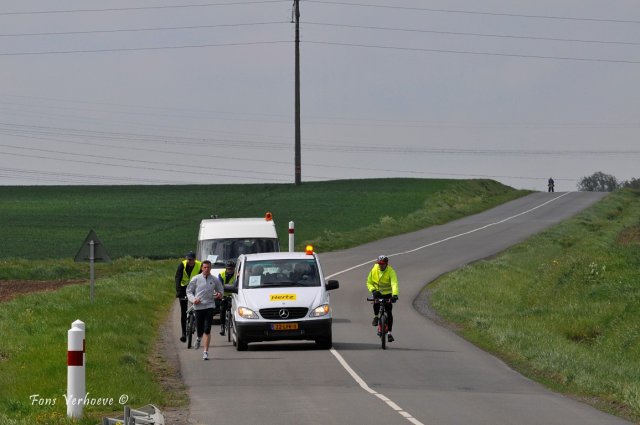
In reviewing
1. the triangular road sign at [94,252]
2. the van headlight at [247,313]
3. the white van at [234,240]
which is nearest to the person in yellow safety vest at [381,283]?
the van headlight at [247,313]

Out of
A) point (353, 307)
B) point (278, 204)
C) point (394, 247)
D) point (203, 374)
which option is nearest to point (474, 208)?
point (278, 204)

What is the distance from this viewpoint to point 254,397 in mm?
18125

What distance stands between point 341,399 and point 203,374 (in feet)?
14.2

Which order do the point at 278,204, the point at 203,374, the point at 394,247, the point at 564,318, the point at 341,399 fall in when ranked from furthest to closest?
the point at 278,204 → the point at 394,247 → the point at 564,318 → the point at 203,374 → the point at 341,399

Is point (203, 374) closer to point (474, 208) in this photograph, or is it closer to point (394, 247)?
point (394, 247)

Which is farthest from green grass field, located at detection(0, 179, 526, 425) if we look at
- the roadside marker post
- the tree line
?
the tree line

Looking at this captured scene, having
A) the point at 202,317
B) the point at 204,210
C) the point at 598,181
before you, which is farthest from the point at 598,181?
the point at 202,317

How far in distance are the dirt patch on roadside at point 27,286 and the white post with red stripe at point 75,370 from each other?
25.9 meters

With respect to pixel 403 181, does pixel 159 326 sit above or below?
below

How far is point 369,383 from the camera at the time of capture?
66.2 ft

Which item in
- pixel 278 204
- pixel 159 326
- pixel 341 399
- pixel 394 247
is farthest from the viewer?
pixel 278 204

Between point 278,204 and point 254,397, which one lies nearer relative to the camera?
point 254,397

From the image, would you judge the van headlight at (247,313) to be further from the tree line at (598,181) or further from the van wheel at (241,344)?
the tree line at (598,181)

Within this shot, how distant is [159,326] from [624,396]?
14.6 meters
